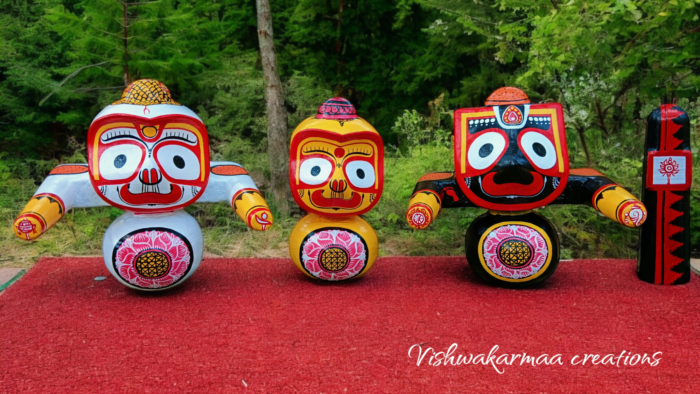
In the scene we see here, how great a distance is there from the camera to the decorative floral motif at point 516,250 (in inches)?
135

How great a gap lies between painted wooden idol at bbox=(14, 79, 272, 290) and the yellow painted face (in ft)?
0.96

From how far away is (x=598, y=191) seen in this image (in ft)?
11.5

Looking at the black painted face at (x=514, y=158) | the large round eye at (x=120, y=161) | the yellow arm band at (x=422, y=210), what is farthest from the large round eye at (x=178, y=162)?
the black painted face at (x=514, y=158)

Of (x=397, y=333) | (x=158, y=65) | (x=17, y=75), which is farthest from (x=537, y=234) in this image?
(x=17, y=75)

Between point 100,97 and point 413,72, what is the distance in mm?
3471

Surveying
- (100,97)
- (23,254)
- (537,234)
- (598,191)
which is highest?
(100,97)

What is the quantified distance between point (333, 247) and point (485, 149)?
3.43 feet

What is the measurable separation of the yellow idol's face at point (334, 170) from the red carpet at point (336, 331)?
0.56 m

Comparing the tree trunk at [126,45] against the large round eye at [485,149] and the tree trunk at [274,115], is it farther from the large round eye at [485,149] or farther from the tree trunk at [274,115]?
the large round eye at [485,149]

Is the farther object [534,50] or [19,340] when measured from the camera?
[534,50]

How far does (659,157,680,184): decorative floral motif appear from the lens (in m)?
3.54

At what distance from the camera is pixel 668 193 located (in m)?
3.56

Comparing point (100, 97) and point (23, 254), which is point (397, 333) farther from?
point (100, 97)

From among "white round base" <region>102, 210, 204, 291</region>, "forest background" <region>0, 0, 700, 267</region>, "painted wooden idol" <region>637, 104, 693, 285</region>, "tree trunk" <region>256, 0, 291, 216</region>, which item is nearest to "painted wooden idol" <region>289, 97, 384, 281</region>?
"white round base" <region>102, 210, 204, 291</region>
